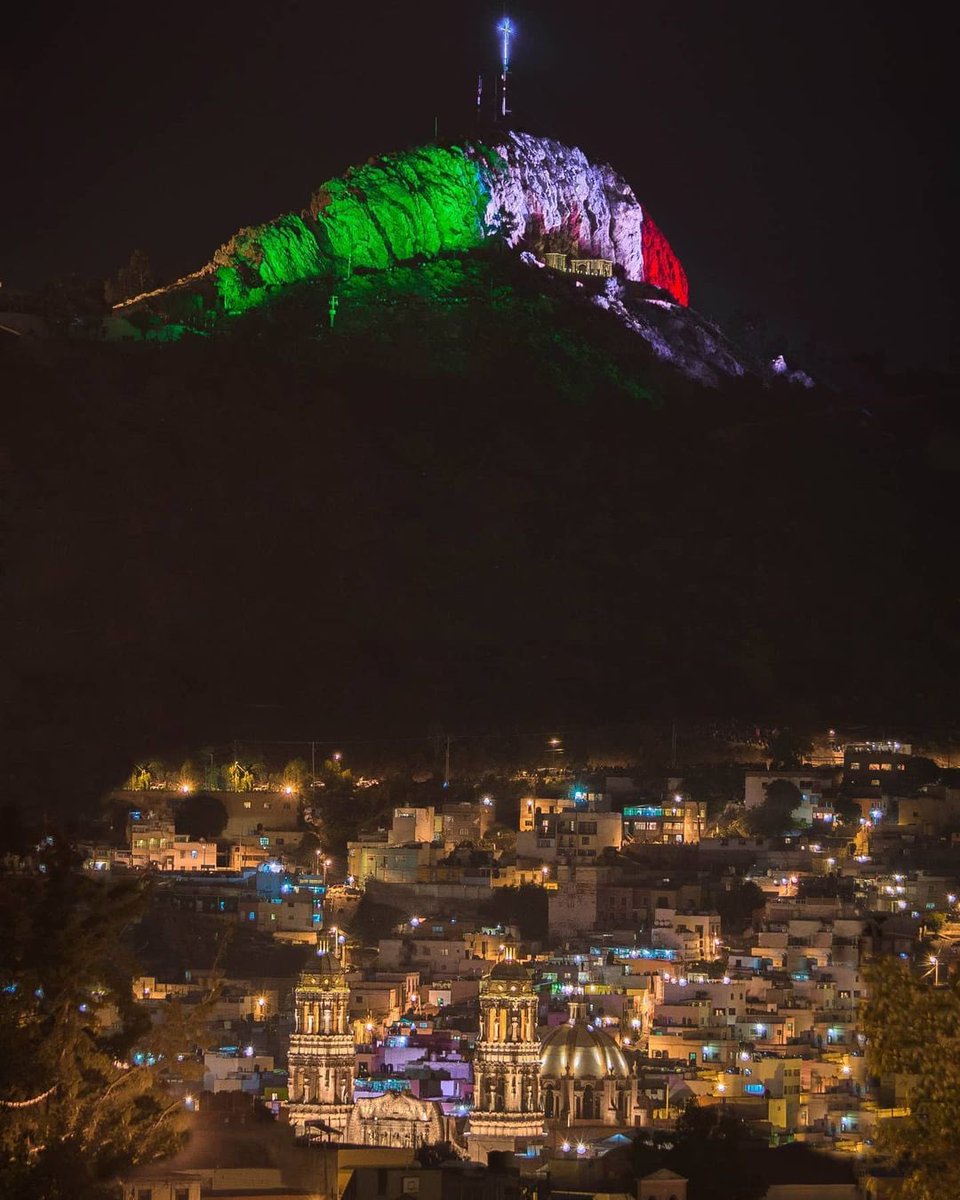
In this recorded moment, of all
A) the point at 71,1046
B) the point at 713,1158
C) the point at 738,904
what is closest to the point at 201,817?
the point at 738,904

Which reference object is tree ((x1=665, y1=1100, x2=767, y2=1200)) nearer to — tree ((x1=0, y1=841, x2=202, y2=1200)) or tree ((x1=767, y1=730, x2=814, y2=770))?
→ tree ((x1=0, y1=841, x2=202, y2=1200))

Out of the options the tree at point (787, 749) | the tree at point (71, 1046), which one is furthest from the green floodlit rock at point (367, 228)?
the tree at point (71, 1046)

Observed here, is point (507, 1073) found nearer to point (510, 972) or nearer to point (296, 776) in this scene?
point (510, 972)

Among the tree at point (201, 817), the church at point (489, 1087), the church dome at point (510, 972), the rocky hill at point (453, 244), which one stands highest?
the rocky hill at point (453, 244)

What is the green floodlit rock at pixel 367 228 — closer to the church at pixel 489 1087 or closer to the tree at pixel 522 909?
the tree at pixel 522 909

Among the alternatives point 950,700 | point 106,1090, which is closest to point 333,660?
point 950,700

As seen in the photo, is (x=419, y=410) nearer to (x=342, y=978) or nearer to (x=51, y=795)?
(x=51, y=795)
